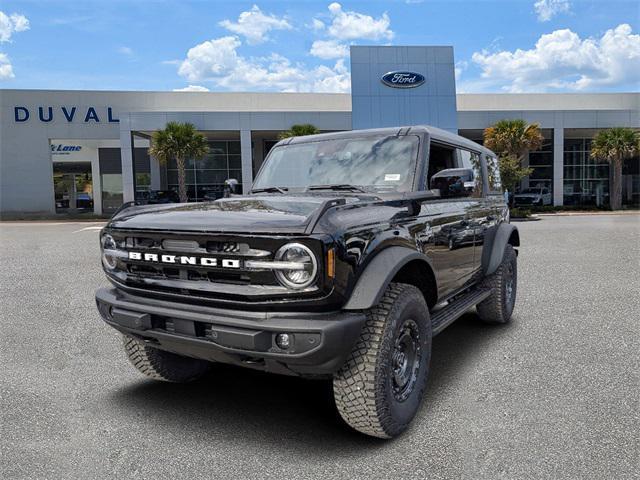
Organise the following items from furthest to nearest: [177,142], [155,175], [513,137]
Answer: [155,175] < [513,137] < [177,142]

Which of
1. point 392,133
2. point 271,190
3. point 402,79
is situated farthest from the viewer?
point 402,79

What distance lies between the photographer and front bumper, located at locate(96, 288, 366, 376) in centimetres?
245

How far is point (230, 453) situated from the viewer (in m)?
2.80

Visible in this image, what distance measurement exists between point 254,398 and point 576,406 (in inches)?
87.8

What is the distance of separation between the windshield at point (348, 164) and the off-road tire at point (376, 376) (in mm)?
1116

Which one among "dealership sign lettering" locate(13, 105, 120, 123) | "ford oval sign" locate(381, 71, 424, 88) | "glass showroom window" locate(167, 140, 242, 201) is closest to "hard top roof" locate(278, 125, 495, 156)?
A: "ford oval sign" locate(381, 71, 424, 88)

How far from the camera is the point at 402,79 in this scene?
99.2ft

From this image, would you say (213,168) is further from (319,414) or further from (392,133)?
(319,414)

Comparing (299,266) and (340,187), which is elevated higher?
(340,187)

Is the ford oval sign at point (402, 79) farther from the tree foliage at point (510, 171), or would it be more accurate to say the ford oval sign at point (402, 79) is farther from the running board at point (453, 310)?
the running board at point (453, 310)

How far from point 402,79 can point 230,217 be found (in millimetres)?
29664

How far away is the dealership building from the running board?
2539 centimetres

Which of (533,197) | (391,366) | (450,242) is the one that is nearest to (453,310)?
(450,242)

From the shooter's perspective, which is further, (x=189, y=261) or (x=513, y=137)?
(x=513, y=137)
